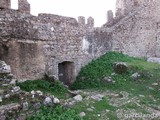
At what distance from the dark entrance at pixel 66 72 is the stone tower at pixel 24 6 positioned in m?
3.57

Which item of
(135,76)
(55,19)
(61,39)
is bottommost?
(135,76)

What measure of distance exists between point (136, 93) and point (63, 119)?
4.65 m

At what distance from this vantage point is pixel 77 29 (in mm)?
12977

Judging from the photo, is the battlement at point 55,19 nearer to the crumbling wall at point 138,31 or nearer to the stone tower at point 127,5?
the crumbling wall at point 138,31

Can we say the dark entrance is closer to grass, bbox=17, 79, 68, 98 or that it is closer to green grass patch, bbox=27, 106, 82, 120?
grass, bbox=17, 79, 68, 98

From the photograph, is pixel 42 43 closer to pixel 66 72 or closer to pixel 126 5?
pixel 66 72

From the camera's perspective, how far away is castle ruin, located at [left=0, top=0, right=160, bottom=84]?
10234mm

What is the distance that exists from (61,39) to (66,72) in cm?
199

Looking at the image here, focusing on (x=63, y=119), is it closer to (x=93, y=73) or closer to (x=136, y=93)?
(x=136, y=93)

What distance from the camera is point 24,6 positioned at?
10828 mm

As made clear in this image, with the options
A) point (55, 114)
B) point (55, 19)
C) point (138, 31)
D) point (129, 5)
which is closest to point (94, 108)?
point (55, 114)

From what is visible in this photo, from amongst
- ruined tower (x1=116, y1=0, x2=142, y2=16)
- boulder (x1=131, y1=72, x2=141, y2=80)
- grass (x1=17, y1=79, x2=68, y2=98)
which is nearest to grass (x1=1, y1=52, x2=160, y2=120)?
grass (x1=17, y1=79, x2=68, y2=98)

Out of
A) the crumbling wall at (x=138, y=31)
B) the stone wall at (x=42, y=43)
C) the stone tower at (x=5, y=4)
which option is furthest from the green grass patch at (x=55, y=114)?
the crumbling wall at (x=138, y=31)

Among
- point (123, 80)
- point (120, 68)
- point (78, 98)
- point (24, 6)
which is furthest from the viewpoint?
point (120, 68)
